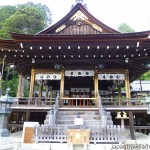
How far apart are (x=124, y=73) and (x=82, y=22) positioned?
5.51m

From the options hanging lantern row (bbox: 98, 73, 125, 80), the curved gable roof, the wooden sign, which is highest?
the curved gable roof

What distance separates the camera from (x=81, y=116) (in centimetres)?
1109

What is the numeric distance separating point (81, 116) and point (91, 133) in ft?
8.19

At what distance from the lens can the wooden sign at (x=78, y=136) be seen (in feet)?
27.2

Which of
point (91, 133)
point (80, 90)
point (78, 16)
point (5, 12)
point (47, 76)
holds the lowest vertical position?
point (91, 133)

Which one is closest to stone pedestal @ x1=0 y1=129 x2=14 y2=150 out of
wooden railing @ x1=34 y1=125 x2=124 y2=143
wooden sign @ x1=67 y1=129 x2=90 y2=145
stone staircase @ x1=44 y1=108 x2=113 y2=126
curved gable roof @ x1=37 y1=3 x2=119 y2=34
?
wooden railing @ x1=34 y1=125 x2=124 y2=143

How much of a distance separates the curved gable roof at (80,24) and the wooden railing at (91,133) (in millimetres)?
8692

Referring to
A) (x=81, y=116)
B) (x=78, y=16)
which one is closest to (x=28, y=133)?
(x=81, y=116)

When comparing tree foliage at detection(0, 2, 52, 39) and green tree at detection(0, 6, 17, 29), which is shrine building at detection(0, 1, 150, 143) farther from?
green tree at detection(0, 6, 17, 29)

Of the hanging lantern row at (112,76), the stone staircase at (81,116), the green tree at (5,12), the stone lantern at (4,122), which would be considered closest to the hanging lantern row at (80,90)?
the hanging lantern row at (112,76)

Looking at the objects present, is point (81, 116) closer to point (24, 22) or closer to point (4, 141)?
point (4, 141)

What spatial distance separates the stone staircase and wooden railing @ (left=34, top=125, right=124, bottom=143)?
1071 mm

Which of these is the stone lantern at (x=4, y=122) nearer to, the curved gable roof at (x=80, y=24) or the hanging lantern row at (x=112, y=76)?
the hanging lantern row at (x=112, y=76)

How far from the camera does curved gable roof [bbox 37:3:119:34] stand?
1483 cm
